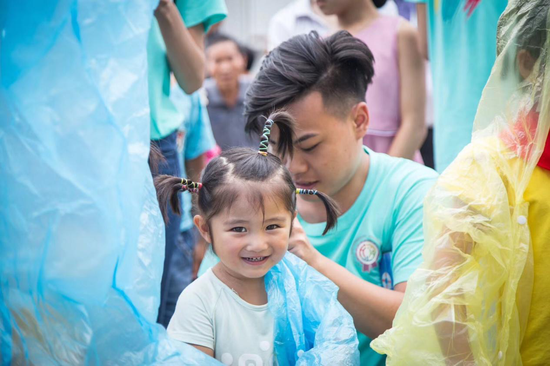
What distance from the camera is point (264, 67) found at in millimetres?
2006

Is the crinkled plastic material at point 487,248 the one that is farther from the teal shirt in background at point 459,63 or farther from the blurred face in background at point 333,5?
the blurred face in background at point 333,5

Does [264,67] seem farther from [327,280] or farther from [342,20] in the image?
[342,20]

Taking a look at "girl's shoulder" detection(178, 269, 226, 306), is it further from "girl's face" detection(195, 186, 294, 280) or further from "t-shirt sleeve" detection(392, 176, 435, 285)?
"t-shirt sleeve" detection(392, 176, 435, 285)

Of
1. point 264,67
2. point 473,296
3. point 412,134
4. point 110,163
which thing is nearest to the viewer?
point 110,163

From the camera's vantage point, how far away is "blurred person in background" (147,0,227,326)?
2.21m

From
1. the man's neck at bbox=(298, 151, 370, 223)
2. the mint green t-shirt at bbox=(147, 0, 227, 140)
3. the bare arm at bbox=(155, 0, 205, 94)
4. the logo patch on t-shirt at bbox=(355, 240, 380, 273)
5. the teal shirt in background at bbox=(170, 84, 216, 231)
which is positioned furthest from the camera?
the teal shirt in background at bbox=(170, 84, 216, 231)

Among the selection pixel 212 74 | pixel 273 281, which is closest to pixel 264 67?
pixel 273 281

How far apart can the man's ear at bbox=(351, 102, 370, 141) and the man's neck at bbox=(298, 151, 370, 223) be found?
0.25 feet

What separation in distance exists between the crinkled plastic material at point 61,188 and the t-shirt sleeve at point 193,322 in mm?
268

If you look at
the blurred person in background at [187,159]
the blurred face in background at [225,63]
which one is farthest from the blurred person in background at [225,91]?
the blurred person in background at [187,159]

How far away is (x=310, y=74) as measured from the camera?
1964 millimetres

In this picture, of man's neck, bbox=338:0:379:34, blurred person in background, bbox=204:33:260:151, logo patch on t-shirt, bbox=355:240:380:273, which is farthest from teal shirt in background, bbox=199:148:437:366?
blurred person in background, bbox=204:33:260:151

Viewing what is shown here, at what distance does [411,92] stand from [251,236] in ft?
4.72

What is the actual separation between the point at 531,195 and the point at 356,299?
0.53m
